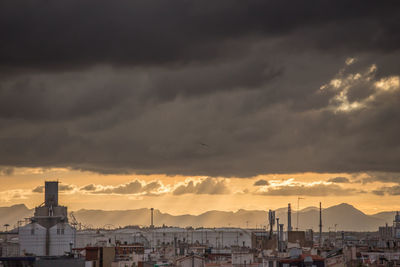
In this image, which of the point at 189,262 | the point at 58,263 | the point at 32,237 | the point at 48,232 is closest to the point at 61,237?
the point at 48,232

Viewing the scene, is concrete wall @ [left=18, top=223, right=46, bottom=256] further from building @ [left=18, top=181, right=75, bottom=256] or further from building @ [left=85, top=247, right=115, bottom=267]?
building @ [left=85, top=247, right=115, bottom=267]

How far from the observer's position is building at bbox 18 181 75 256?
559ft

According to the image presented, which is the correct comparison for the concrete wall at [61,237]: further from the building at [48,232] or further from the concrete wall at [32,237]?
the concrete wall at [32,237]

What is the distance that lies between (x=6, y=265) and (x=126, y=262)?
16353 mm

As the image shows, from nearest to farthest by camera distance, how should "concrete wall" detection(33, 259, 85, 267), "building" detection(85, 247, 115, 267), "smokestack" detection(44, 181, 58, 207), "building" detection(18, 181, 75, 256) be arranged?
"concrete wall" detection(33, 259, 85, 267) → "building" detection(85, 247, 115, 267) → "building" detection(18, 181, 75, 256) → "smokestack" detection(44, 181, 58, 207)

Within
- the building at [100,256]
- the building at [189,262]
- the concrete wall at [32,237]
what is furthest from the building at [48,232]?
the building at [189,262]

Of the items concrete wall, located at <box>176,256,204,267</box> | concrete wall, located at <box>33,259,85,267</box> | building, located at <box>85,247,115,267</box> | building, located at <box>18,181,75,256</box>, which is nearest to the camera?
concrete wall, located at <box>33,259,85,267</box>

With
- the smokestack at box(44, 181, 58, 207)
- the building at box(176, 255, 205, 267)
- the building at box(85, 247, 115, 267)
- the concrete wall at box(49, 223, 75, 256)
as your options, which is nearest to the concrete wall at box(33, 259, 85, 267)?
the building at box(85, 247, 115, 267)

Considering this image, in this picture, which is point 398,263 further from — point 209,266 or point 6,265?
point 6,265

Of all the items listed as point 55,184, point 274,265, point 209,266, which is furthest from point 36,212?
point 274,265

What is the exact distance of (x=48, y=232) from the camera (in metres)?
174

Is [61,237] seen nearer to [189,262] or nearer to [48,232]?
[48,232]

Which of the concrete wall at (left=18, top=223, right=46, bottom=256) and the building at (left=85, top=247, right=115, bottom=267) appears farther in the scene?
the concrete wall at (left=18, top=223, right=46, bottom=256)

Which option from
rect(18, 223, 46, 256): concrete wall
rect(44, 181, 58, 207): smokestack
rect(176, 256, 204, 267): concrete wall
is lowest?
rect(176, 256, 204, 267): concrete wall
